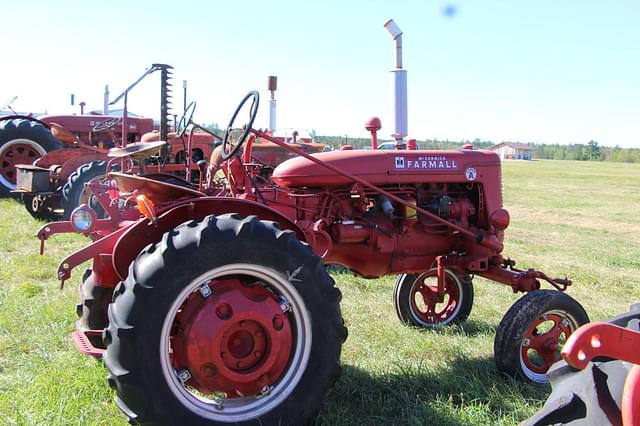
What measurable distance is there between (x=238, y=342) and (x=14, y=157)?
9.46 metres

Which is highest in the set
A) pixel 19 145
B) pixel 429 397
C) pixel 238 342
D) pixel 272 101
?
pixel 272 101

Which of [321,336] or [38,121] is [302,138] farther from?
[321,336]

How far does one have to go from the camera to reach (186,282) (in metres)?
2.37

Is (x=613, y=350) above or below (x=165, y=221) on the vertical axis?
below

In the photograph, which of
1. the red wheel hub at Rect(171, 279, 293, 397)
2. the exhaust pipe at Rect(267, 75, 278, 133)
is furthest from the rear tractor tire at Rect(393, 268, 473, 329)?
the exhaust pipe at Rect(267, 75, 278, 133)

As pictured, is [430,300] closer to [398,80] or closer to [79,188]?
[398,80]

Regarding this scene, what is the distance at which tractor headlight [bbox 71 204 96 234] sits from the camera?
3.21m

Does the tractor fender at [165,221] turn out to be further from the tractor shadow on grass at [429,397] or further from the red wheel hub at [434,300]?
the red wheel hub at [434,300]

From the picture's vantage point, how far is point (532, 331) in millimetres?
3455

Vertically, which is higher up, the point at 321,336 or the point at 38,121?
the point at 38,121

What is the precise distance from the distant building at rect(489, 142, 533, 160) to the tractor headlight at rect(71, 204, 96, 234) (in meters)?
88.5

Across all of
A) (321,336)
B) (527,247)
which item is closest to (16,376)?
(321,336)

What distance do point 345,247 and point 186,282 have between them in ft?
5.15

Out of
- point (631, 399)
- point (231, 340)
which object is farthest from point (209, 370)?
point (631, 399)
